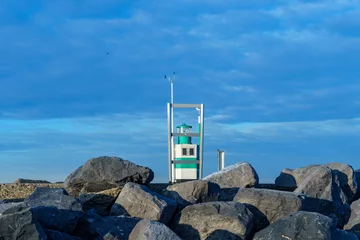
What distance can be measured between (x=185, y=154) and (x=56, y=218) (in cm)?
962

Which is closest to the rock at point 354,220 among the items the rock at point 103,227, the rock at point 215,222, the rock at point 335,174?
the rock at point 335,174

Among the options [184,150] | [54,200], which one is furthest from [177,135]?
[54,200]

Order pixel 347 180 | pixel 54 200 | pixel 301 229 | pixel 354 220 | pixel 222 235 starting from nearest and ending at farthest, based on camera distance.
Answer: pixel 301 229, pixel 222 235, pixel 54 200, pixel 354 220, pixel 347 180

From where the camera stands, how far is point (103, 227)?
377 inches

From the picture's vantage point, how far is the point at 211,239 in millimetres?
9852

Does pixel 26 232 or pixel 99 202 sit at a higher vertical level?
pixel 99 202

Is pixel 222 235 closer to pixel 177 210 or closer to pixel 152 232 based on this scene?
pixel 177 210

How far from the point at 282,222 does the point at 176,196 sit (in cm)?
274

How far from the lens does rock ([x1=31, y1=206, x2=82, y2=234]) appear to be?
9.31 metres

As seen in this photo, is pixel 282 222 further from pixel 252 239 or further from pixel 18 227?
pixel 18 227

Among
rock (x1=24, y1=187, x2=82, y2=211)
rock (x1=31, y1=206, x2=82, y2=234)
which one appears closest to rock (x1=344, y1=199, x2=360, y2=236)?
rock (x1=24, y1=187, x2=82, y2=211)

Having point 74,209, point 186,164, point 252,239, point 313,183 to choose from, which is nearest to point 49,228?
point 74,209

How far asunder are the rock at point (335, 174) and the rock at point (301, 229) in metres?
5.14

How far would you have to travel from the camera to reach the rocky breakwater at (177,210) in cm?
891
